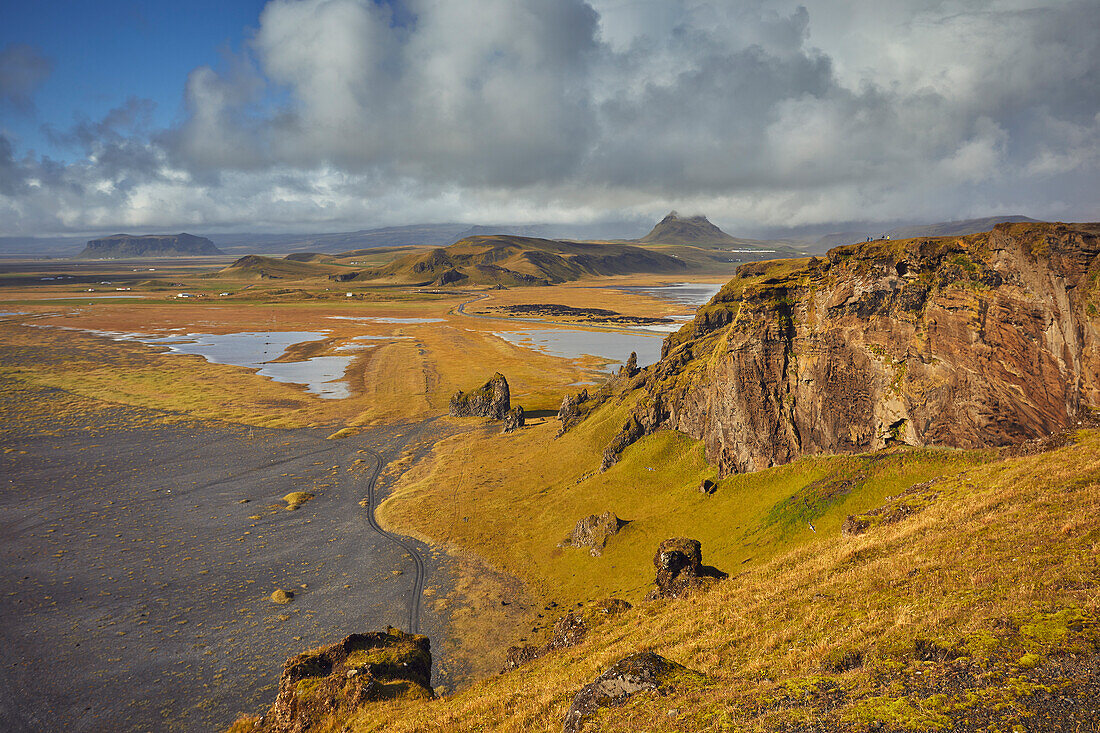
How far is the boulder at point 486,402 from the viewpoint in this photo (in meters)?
94.2

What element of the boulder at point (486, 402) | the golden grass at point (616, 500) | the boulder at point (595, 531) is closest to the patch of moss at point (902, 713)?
the golden grass at point (616, 500)

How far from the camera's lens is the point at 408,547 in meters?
53.6

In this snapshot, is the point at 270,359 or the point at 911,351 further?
the point at 270,359

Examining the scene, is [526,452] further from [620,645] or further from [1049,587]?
[1049,587]

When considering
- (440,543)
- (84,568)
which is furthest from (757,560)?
(84,568)

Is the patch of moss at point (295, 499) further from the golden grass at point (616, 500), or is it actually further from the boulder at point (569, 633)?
the boulder at point (569, 633)

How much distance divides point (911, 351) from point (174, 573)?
6864 cm

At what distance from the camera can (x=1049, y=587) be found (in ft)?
57.5

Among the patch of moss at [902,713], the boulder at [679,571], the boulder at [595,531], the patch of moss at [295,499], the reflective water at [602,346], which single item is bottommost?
the patch of moss at [295,499]

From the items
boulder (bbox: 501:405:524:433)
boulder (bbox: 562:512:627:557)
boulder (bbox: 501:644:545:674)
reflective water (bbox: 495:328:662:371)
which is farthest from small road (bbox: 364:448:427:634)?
reflective water (bbox: 495:328:662:371)

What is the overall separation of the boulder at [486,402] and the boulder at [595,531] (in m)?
45.4

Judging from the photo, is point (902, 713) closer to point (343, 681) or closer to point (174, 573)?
point (343, 681)

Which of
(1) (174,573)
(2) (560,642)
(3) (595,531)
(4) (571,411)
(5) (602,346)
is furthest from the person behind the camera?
(5) (602,346)

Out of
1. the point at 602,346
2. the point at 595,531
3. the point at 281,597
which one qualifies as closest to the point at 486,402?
the point at 595,531
